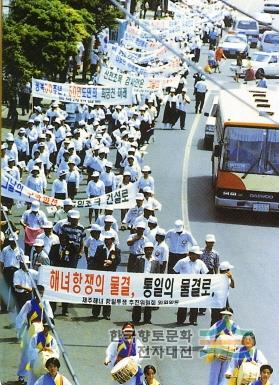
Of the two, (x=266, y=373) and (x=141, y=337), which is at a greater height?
(x=266, y=373)

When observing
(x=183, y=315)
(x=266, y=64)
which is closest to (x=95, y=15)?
(x=266, y=64)

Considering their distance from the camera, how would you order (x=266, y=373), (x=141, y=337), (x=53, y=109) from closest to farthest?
(x=266, y=373), (x=141, y=337), (x=53, y=109)

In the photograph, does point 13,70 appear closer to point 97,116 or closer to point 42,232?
point 97,116

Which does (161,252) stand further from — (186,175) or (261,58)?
(261,58)

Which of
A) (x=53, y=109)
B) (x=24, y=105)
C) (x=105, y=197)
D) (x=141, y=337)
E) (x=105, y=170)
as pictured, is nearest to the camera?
(x=141, y=337)

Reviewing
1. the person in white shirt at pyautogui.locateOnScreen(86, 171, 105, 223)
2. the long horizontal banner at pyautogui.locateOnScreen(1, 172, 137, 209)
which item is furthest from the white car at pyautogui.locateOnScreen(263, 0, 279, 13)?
the long horizontal banner at pyautogui.locateOnScreen(1, 172, 137, 209)

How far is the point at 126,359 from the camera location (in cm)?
1261

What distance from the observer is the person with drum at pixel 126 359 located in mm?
12477

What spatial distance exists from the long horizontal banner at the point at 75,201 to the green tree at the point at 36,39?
1214cm

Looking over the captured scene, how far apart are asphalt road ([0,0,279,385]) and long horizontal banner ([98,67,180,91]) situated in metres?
1.78

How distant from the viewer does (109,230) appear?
17.6 m

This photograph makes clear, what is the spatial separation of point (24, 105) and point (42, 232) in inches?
678

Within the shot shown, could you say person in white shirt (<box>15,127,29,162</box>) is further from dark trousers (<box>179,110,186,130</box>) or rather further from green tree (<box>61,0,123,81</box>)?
green tree (<box>61,0,123,81</box>)

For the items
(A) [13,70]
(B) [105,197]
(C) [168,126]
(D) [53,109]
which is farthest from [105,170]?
(C) [168,126]
